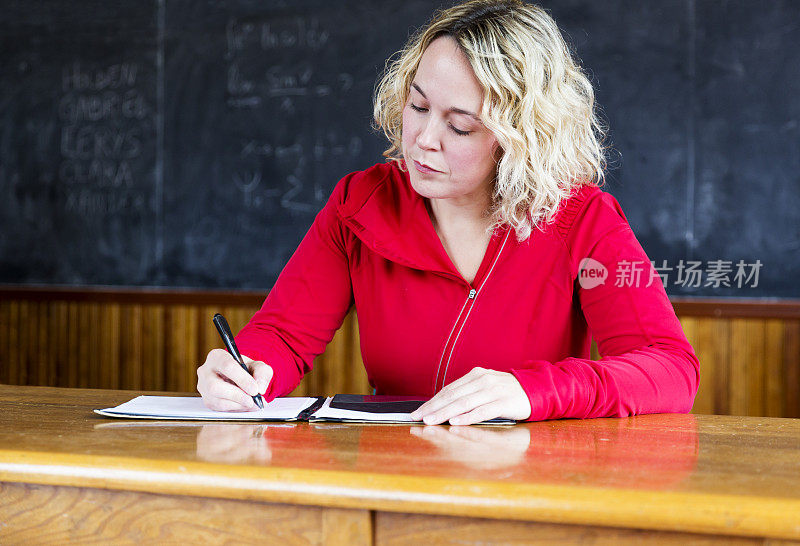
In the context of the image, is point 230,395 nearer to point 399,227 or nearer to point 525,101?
point 399,227

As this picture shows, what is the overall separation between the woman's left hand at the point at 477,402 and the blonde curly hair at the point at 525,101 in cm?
42

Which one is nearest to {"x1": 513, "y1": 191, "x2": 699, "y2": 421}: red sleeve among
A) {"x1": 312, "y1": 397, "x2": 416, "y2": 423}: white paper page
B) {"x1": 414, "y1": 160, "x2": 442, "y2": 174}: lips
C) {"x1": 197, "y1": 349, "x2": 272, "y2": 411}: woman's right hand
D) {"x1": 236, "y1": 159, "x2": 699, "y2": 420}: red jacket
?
{"x1": 236, "y1": 159, "x2": 699, "y2": 420}: red jacket

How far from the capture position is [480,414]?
1011 millimetres

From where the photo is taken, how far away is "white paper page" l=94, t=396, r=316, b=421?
1.05 m

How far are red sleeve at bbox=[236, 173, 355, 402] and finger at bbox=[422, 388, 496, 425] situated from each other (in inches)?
17.5

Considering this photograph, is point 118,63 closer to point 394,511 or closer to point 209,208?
point 209,208

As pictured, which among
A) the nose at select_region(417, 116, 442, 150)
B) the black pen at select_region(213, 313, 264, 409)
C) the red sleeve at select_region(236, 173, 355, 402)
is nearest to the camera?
the black pen at select_region(213, 313, 264, 409)

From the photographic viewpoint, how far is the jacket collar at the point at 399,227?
1402mm

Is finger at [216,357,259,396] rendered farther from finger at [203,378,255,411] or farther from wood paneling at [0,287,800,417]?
wood paneling at [0,287,800,417]

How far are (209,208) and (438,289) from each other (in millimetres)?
2140

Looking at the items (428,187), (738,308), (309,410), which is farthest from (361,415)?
(738,308)

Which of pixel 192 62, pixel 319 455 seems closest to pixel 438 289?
pixel 319 455

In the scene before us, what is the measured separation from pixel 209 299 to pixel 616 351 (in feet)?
7.60

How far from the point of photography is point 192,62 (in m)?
3.36
